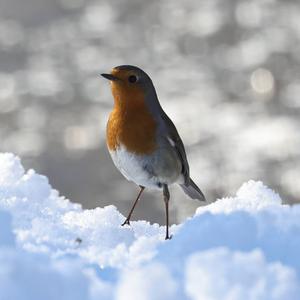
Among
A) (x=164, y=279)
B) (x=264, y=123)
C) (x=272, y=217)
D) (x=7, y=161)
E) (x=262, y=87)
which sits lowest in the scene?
(x=164, y=279)

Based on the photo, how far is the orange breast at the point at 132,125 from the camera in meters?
2.93

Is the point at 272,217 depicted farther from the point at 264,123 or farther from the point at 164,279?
the point at 264,123

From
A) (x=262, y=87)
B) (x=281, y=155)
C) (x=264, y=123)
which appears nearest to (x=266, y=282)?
(x=281, y=155)

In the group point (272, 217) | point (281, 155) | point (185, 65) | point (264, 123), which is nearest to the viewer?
point (272, 217)

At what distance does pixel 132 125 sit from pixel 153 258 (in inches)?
46.3

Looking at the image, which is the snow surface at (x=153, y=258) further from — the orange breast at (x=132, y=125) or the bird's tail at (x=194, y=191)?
the bird's tail at (x=194, y=191)

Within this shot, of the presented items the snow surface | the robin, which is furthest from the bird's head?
the snow surface

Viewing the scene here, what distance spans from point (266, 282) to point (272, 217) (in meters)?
0.27

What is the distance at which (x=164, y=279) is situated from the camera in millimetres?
1601

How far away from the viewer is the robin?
2936 millimetres

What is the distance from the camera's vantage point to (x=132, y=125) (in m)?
2.94

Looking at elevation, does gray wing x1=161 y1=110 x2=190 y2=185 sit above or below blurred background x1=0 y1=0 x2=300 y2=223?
below

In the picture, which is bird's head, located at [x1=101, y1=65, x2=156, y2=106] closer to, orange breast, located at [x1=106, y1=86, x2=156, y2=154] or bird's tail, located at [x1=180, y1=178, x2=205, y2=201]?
orange breast, located at [x1=106, y1=86, x2=156, y2=154]

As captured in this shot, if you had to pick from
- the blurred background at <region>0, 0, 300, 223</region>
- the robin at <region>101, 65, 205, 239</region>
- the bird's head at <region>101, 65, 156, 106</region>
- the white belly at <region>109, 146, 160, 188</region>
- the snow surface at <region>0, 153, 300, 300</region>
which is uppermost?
the blurred background at <region>0, 0, 300, 223</region>
